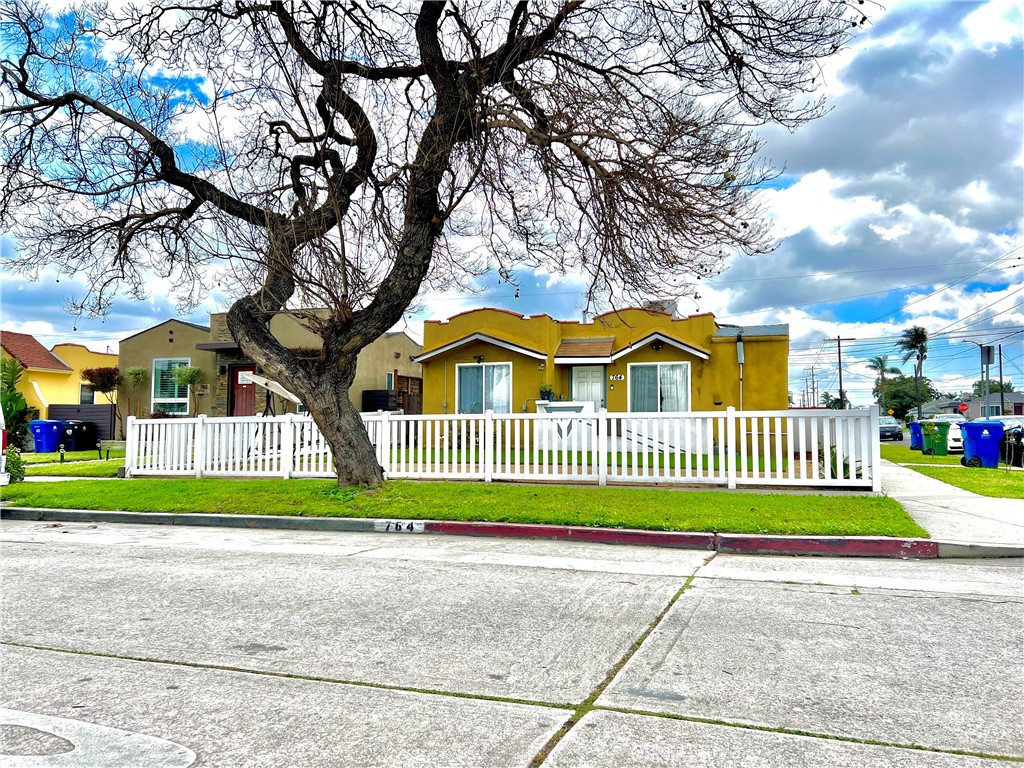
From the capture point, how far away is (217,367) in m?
27.3

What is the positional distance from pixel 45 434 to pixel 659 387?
20.4m

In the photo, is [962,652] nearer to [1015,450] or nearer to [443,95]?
[443,95]

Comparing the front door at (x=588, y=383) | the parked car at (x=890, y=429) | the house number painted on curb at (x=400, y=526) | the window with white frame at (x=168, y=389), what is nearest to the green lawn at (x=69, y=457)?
the window with white frame at (x=168, y=389)

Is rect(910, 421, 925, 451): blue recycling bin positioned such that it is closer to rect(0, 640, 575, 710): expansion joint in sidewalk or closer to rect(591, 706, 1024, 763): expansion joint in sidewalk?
rect(591, 706, 1024, 763): expansion joint in sidewalk

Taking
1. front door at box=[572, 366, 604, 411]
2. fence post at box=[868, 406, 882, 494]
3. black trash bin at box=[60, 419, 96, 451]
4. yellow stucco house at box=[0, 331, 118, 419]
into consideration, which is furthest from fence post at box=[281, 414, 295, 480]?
yellow stucco house at box=[0, 331, 118, 419]

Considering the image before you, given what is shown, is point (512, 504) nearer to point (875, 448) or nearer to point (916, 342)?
point (875, 448)

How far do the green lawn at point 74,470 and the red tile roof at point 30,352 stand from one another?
16467 millimetres

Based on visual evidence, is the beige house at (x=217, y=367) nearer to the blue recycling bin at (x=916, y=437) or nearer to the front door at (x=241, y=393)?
the front door at (x=241, y=393)

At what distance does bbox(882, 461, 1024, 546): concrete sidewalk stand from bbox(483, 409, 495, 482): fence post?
6524mm

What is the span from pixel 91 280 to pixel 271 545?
800 cm

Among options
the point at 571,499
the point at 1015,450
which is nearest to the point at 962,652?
the point at 571,499

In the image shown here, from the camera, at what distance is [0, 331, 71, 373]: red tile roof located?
32.3 m

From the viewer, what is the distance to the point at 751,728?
318 cm

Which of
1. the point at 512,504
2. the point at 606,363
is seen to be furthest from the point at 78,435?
Result: the point at 512,504
